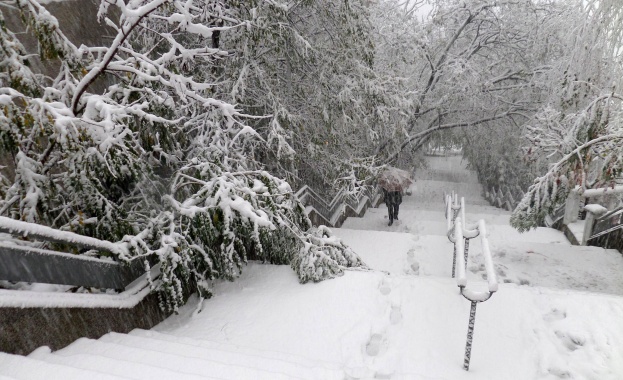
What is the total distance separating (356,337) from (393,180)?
6870 millimetres

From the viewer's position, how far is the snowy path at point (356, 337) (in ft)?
8.98

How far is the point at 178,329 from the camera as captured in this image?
3.81 metres

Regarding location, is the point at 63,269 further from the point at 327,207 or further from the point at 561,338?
the point at 327,207

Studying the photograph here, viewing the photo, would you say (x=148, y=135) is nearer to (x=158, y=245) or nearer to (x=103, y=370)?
(x=158, y=245)

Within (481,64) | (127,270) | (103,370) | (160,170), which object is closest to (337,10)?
(160,170)

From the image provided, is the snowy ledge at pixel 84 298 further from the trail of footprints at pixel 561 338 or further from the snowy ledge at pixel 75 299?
the trail of footprints at pixel 561 338

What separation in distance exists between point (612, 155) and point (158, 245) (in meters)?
5.69

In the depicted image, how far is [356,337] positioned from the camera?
3.48m

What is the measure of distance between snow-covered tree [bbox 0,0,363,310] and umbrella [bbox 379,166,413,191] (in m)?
4.90

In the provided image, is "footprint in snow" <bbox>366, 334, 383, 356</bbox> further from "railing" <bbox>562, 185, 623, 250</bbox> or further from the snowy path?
"railing" <bbox>562, 185, 623, 250</bbox>

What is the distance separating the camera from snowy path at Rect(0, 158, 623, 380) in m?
2.74

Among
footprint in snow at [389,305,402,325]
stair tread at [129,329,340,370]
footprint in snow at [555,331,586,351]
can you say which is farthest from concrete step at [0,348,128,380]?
footprint in snow at [555,331,586,351]

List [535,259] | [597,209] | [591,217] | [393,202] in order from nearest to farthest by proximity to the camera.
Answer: [535,259]
[597,209]
[591,217]
[393,202]

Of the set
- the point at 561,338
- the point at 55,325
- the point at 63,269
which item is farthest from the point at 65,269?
the point at 561,338
